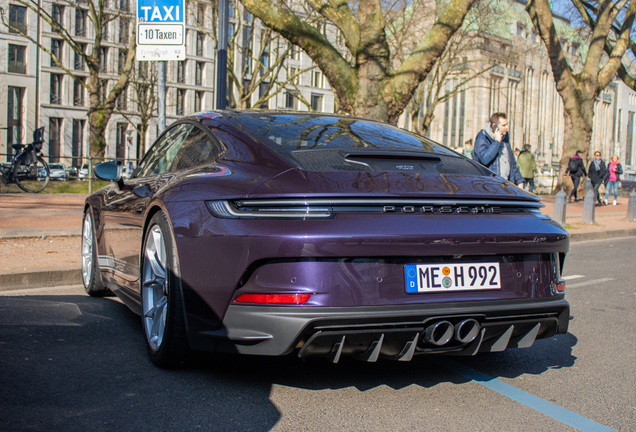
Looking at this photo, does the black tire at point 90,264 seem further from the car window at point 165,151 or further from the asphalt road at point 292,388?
the car window at point 165,151

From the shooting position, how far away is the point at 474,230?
3.01 m

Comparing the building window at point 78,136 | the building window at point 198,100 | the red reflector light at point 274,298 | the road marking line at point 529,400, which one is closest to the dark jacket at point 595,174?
the road marking line at point 529,400

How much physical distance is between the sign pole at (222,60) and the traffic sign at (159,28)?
1.46 meters

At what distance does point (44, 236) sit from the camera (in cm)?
832

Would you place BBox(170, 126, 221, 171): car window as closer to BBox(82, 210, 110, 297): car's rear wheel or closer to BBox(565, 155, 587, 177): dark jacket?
BBox(82, 210, 110, 297): car's rear wheel

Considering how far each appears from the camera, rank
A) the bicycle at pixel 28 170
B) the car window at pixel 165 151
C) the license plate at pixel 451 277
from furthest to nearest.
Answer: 1. the bicycle at pixel 28 170
2. the car window at pixel 165 151
3. the license plate at pixel 451 277

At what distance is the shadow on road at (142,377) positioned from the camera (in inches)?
112

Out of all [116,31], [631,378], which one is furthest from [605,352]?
[116,31]

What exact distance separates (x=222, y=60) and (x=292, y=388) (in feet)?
23.1

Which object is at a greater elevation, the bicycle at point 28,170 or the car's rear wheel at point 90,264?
the bicycle at point 28,170

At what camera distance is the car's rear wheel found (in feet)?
17.5

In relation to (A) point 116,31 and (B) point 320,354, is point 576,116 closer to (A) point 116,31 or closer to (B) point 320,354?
(B) point 320,354

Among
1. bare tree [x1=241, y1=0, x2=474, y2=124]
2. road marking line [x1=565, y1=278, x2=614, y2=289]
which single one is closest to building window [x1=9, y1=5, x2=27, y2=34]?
bare tree [x1=241, y1=0, x2=474, y2=124]

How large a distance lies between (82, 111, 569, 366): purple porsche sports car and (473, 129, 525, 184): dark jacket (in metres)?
4.38
